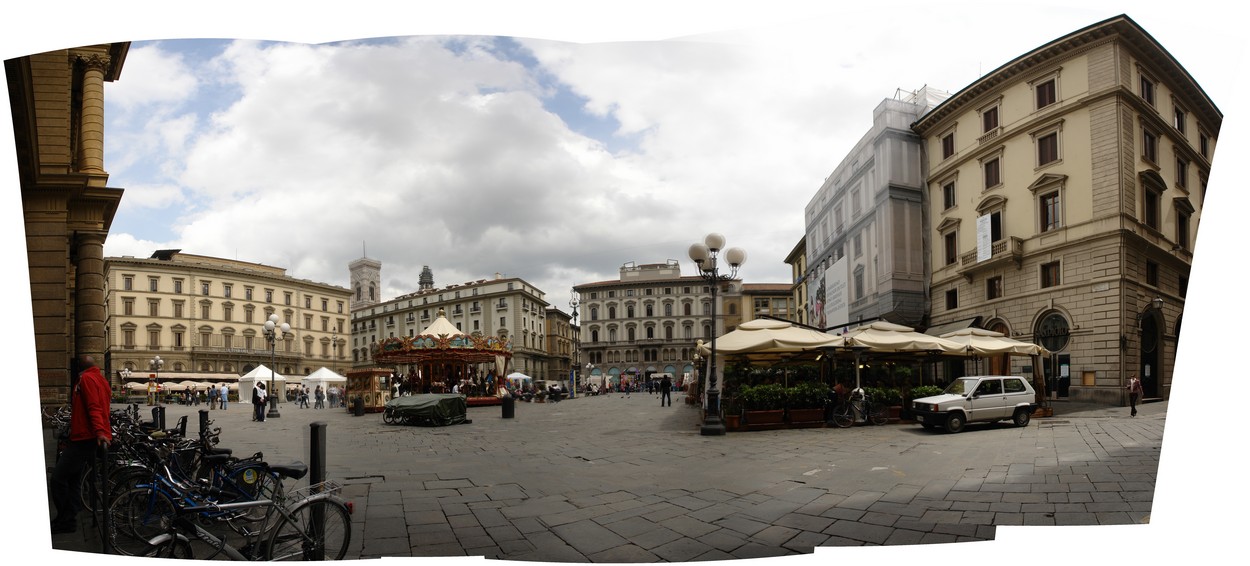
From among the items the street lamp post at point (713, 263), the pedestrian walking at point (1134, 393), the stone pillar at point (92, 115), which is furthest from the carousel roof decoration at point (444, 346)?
the pedestrian walking at point (1134, 393)

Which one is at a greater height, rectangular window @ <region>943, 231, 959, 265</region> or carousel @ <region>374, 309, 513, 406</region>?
rectangular window @ <region>943, 231, 959, 265</region>

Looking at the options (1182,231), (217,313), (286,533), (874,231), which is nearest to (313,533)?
(286,533)

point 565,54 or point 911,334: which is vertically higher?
point 565,54

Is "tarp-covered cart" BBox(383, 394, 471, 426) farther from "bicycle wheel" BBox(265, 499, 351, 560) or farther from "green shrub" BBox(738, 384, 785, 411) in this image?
"green shrub" BBox(738, 384, 785, 411)

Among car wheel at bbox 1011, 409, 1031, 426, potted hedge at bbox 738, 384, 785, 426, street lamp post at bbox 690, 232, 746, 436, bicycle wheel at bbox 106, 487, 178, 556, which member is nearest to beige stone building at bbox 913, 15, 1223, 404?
car wheel at bbox 1011, 409, 1031, 426

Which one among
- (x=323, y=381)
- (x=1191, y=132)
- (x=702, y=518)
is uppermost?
(x=1191, y=132)

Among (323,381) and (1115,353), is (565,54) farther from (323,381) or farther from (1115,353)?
(1115,353)

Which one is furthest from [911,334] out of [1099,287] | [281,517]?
[281,517]
